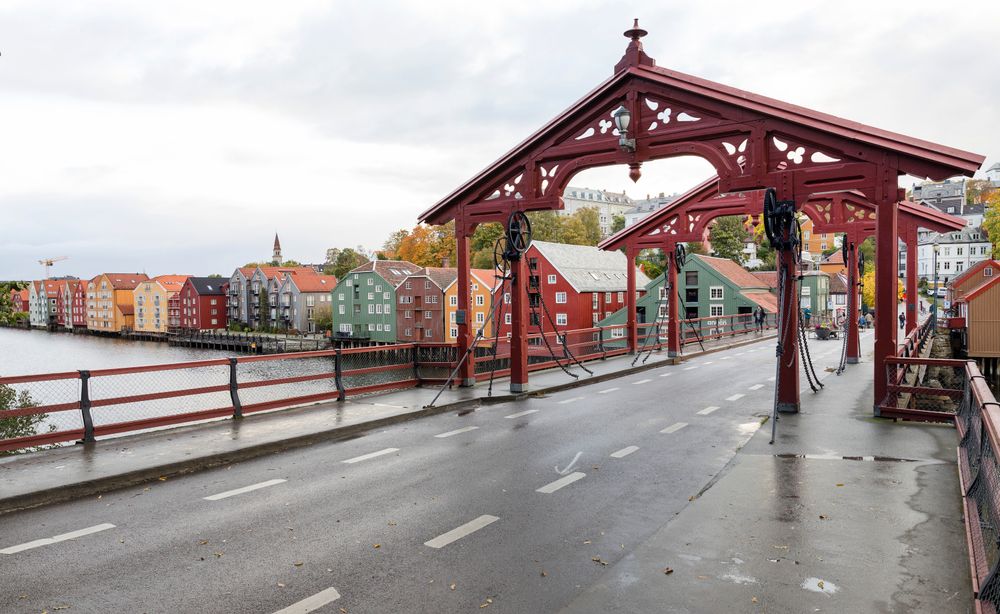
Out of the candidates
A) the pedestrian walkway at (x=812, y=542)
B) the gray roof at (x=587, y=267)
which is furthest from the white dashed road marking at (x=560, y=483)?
the gray roof at (x=587, y=267)

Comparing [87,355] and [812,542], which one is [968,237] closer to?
[812,542]

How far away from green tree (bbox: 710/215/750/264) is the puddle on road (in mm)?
77153

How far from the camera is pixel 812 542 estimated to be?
5.69 metres

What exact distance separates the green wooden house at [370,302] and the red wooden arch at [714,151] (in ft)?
214

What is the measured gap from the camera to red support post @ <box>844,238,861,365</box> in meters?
19.2

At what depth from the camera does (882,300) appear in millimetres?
11141

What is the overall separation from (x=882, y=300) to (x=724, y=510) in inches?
259

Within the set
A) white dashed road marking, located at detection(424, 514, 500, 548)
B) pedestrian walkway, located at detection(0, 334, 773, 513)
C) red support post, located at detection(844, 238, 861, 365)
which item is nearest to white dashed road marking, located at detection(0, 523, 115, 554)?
pedestrian walkway, located at detection(0, 334, 773, 513)

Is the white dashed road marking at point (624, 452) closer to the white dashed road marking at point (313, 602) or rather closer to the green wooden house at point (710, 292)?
the white dashed road marking at point (313, 602)

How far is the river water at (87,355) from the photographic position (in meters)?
74.0

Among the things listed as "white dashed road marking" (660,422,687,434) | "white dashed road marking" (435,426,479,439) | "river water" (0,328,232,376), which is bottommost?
"river water" (0,328,232,376)

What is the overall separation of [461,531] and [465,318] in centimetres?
918

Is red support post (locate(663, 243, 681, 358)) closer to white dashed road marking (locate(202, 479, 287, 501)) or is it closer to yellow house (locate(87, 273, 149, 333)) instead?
white dashed road marking (locate(202, 479, 287, 501))

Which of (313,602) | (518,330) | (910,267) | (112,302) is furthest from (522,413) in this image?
(112,302)
